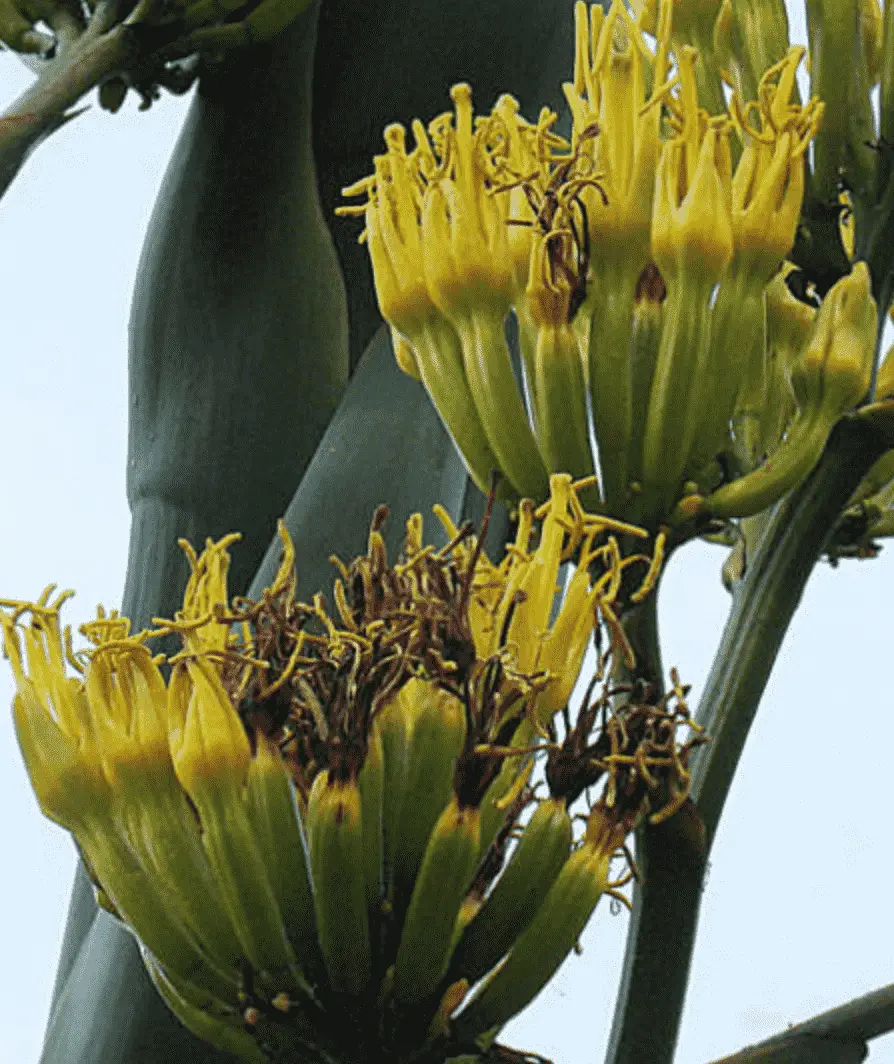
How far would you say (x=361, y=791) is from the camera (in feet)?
2.09

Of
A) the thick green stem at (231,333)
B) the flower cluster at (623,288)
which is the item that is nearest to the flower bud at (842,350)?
the flower cluster at (623,288)

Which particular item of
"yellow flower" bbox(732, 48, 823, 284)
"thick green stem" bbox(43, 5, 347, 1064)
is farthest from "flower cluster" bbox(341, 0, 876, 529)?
"thick green stem" bbox(43, 5, 347, 1064)

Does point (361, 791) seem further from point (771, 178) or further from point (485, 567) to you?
point (771, 178)

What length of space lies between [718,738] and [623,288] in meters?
0.14

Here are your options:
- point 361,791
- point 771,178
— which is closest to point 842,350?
point 771,178

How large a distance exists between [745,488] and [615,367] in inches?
2.1

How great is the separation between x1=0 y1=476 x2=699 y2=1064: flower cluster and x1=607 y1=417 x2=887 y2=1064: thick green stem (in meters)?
0.01

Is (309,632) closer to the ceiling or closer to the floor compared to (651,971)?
closer to the ceiling

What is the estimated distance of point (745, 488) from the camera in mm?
689

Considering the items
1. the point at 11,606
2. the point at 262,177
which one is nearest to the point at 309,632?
the point at 11,606

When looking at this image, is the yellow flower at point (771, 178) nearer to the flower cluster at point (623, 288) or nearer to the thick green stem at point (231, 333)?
the flower cluster at point (623, 288)

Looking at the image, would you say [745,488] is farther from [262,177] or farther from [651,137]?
[262,177]

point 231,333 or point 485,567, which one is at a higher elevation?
point 231,333

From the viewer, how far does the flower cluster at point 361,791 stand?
0.62 meters
